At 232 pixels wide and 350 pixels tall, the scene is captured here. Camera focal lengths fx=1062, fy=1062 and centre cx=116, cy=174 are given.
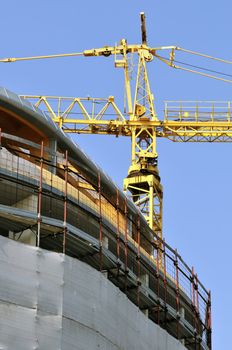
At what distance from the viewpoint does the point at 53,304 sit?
126ft

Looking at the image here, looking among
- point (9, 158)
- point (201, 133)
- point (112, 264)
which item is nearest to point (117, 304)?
point (112, 264)

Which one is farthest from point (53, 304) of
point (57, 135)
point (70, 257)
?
point (57, 135)

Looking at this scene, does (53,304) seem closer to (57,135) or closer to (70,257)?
(70,257)

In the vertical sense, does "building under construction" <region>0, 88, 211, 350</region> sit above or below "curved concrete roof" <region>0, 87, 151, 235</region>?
below

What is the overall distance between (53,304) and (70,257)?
2.27m

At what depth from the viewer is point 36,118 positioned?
45.3m

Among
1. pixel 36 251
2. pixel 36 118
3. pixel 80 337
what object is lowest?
pixel 80 337

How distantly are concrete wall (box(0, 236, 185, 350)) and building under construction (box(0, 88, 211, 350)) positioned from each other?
4 cm

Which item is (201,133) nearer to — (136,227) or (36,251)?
(136,227)

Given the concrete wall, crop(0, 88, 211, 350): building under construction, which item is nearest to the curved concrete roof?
crop(0, 88, 211, 350): building under construction

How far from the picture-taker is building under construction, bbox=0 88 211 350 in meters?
37.8

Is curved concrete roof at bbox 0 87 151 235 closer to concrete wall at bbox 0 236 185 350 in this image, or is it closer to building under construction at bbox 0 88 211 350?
building under construction at bbox 0 88 211 350

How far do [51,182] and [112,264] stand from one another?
15.6 ft

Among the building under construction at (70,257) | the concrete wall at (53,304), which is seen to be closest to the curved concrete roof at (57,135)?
the building under construction at (70,257)
